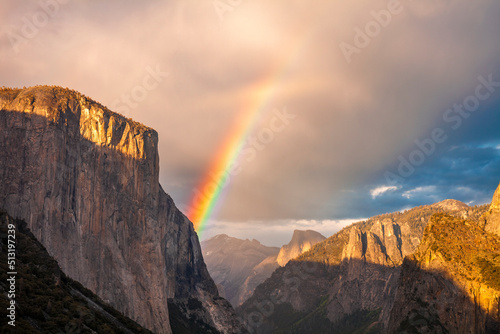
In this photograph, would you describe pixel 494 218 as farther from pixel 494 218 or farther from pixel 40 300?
pixel 40 300

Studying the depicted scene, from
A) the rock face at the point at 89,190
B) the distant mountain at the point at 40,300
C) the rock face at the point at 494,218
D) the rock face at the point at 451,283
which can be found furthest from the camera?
the rock face at the point at 494,218

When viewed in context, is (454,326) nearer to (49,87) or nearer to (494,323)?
(494,323)

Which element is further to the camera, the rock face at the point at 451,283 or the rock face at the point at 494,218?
the rock face at the point at 494,218

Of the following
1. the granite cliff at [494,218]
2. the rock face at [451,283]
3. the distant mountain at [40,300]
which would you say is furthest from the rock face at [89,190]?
the granite cliff at [494,218]

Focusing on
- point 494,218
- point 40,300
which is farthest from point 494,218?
point 40,300

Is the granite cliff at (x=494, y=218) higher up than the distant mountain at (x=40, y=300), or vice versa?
the granite cliff at (x=494, y=218)

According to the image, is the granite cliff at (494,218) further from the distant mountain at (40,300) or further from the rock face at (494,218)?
the distant mountain at (40,300)
